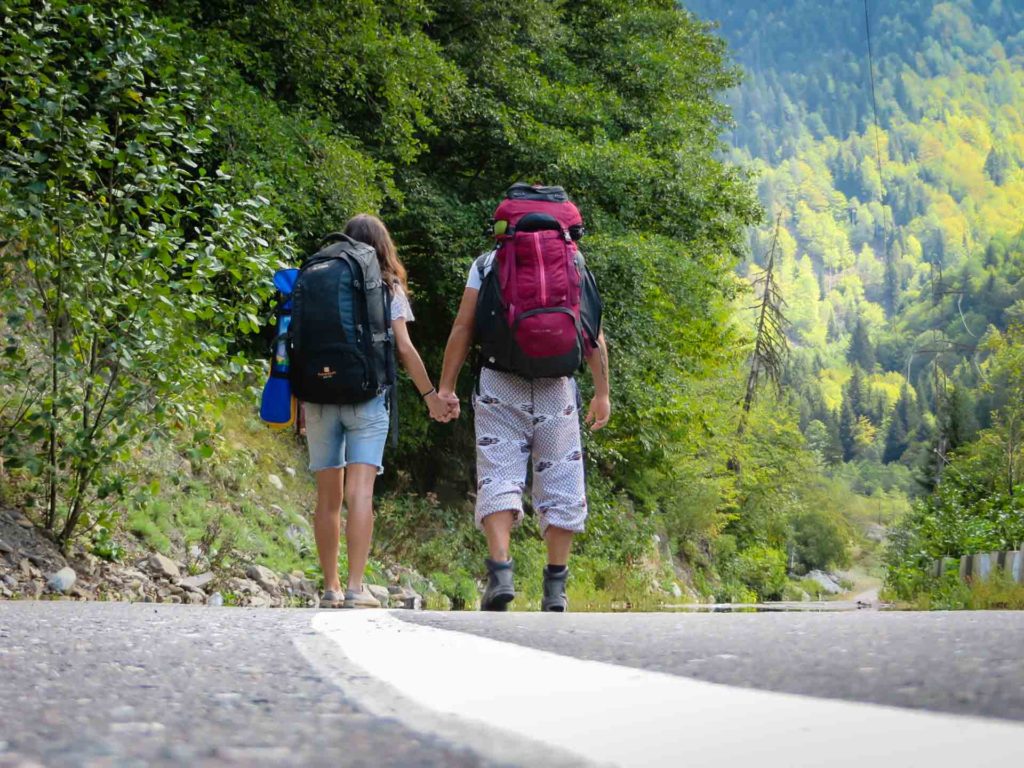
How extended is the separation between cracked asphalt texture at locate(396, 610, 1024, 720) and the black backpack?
2213 millimetres

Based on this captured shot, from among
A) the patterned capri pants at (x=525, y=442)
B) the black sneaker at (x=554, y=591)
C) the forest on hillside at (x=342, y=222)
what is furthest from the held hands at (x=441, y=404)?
the forest on hillside at (x=342, y=222)

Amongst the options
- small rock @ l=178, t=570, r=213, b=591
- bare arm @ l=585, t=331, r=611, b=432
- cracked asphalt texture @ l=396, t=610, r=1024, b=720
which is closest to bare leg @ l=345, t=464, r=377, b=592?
bare arm @ l=585, t=331, r=611, b=432

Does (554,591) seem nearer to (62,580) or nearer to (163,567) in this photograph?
(62,580)

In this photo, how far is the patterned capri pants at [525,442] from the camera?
624cm

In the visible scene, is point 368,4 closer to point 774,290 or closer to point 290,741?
point 290,741

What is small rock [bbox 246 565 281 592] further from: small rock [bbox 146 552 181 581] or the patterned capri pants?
the patterned capri pants

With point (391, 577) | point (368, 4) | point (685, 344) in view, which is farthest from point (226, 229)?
point (685, 344)

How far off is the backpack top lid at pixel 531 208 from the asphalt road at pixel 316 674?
8.59 ft

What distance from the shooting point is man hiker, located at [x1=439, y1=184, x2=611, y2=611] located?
241 inches

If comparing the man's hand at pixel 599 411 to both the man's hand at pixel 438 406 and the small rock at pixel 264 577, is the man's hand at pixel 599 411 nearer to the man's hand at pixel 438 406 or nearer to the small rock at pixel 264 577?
the man's hand at pixel 438 406

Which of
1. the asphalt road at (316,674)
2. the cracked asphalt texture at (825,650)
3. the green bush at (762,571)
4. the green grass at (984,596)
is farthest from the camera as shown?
the green bush at (762,571)

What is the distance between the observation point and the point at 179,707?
1.92m

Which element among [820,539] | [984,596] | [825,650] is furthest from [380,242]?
[820,539]

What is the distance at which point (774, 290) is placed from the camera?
2227 inches
